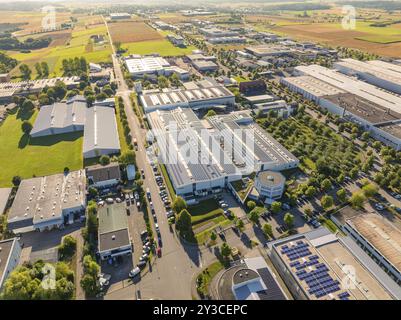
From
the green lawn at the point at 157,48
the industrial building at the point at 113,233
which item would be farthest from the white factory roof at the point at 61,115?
the green lawn at the point at 157,48

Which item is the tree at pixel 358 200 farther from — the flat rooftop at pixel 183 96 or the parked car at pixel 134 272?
the flat rooftop at pixel 183 96

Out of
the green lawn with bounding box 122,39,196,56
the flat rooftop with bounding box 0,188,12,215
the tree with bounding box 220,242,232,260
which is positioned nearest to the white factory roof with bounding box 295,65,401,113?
the green lawn with bounding box 122,39,196,56

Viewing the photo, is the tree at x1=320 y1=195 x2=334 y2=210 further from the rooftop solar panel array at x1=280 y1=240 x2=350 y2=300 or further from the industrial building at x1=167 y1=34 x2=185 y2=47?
the industrial building at x1=167 y1=34 x2=185 y2=47

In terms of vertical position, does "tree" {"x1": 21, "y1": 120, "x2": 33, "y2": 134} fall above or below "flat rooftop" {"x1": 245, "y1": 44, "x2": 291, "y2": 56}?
below

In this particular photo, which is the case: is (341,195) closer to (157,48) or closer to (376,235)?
(376,235)

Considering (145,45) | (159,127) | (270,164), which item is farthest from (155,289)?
(145,45)

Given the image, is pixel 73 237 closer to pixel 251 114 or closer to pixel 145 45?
pixel 251 114
